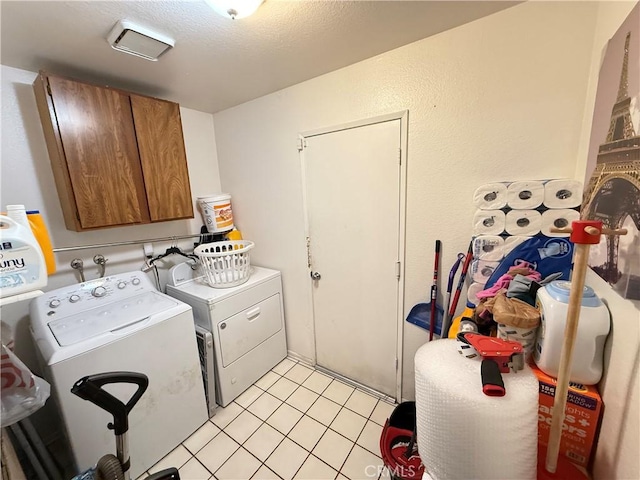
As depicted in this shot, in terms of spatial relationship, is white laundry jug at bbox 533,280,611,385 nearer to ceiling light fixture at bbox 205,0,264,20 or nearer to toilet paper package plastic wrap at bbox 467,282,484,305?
toilet paper package plastic wrap at bbox 467,282,484,305

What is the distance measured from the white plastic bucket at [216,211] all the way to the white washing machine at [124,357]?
70cm

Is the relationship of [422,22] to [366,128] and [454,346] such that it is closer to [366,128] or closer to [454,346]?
[366,128]

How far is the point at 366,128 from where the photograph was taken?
1675 millimetres

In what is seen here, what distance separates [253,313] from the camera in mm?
2086

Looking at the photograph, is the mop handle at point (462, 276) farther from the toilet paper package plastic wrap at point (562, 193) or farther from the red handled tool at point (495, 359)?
the red handled tool at point (495, 359)

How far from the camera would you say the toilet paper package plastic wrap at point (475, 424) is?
0.69 meters

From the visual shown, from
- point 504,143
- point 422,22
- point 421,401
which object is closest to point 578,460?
point 421,401

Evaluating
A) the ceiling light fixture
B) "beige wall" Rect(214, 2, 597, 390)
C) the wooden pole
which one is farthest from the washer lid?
the wooden pole

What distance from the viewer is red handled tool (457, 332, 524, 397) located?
69cm

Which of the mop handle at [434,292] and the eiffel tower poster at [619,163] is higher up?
the eiffel tower poster at [619,163]

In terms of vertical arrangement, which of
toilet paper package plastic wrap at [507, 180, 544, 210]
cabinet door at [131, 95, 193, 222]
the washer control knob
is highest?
cabinet door at [131, 95, 193, 222]

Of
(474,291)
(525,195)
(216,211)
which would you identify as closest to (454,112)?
(525,195)

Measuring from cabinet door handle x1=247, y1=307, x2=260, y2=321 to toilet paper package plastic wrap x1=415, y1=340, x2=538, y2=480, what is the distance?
1.53m

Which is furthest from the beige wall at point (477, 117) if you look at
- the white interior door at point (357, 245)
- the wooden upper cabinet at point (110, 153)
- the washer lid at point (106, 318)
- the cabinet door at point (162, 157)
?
the washer lid at point (106, 318)
